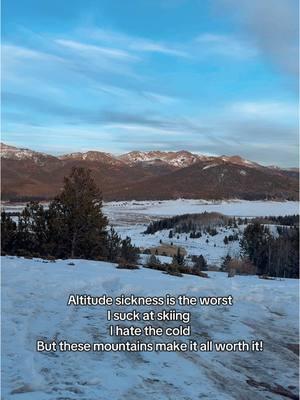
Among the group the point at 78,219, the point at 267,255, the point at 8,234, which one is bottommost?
the point at 267,255

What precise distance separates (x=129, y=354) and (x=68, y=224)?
73.9 feet

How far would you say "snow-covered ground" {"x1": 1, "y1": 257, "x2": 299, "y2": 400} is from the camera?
24.1 ft

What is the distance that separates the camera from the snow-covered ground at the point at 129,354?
7344 millimetres

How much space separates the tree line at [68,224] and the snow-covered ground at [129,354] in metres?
13.6

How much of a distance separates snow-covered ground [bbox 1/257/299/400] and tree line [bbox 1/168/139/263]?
44.6 ft

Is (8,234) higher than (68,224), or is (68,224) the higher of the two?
(68,224)

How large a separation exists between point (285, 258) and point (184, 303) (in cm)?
6115

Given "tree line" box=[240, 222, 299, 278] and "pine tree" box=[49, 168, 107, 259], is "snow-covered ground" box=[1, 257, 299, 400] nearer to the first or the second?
"pine tree" box=[49, 168, 107, 259]

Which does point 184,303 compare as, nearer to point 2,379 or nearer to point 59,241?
point 2,379

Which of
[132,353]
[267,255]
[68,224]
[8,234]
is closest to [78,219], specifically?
[68,224]

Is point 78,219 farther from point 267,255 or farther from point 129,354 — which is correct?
point 267,255

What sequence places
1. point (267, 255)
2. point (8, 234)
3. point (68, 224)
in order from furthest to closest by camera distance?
point (267, 255)
point (68, 224)
point (8, 234)

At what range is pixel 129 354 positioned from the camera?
909cm

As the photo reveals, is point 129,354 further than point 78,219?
No
